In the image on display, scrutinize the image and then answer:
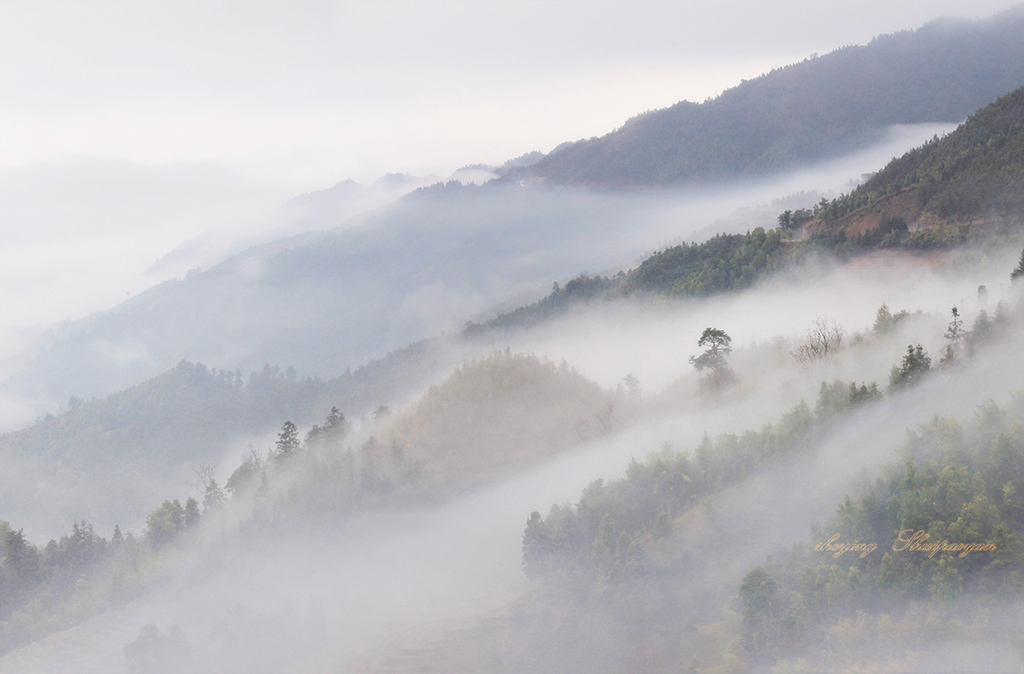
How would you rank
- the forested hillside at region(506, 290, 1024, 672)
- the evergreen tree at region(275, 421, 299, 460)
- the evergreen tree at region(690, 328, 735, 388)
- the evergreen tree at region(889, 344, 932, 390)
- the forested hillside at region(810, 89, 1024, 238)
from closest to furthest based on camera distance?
the forested hillside at region(506, 290, 1024, 672) → the evergreen tree at region(889, 344, 932, 390) → the evergreen tree at region(690, 328, 735, 388) → the forested hillside at region(810, 89, 1024, 238) → the evergreen tree at region(275, 421, 299, 460)

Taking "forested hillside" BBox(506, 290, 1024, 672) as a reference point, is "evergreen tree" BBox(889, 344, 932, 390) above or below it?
above

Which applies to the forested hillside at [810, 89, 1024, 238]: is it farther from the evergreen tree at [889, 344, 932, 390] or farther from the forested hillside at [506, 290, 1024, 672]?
the evergreen tree at [889, 344, 932, 390]

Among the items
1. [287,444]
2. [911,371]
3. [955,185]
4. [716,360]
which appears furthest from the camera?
[287,444]

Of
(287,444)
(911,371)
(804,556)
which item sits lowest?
(804,556)

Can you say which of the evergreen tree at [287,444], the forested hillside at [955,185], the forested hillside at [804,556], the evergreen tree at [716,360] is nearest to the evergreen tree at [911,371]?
the forested hillside at [804,556]

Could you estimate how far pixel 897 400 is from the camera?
2493 inches

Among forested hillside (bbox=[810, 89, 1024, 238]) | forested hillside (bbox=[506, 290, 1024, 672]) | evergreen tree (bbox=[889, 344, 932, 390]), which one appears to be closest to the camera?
forested hillside (bbox=[506, 290, 1024, 672])

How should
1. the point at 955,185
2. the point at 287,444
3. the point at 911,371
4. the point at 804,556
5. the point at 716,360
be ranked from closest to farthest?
the point at 804,556 < the point at 911,371 < the point at 716,360 < the point at 955,185 < the point at 287,444

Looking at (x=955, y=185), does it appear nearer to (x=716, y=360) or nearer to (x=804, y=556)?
(x=716, y=360)

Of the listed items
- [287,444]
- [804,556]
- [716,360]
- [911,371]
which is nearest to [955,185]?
[716,360]

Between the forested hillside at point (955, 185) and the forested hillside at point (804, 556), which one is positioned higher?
the forested hillside at point (955, 185)

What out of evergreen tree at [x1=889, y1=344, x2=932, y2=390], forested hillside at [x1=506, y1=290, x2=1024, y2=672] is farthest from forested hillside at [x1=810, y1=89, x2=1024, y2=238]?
evergreen tree at [x1=889, y1=344, x2=932, y2=390]

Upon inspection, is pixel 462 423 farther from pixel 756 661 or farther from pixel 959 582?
pixel 959 582

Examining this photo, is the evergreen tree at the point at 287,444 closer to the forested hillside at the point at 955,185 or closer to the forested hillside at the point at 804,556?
the forested hillside at the point at 804,556
